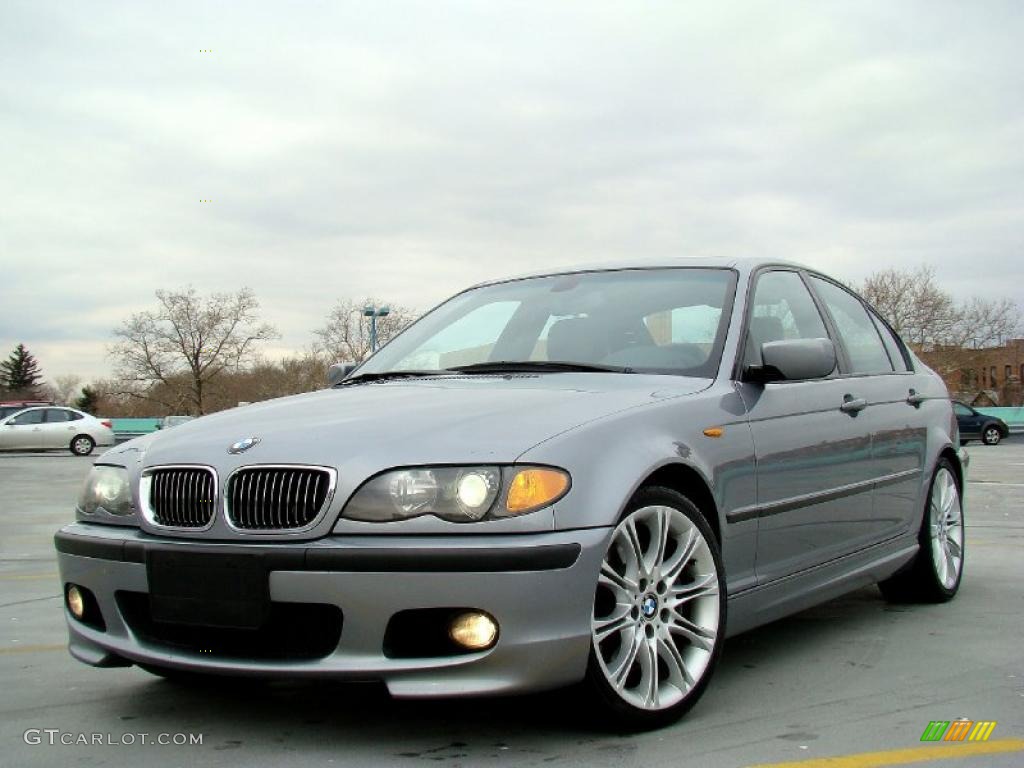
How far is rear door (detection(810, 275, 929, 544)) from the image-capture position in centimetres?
476

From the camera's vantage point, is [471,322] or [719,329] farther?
[471,322]

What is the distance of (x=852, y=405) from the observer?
4582 mm

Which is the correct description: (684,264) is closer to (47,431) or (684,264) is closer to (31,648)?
(31,648)

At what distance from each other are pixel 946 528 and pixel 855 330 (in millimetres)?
1178

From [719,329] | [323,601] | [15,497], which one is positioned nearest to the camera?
[323,601]

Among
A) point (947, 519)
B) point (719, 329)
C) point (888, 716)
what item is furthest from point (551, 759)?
point (947, 519)

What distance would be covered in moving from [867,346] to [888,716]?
7.32 feet

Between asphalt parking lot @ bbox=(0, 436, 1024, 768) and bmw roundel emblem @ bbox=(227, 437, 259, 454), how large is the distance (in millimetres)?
817

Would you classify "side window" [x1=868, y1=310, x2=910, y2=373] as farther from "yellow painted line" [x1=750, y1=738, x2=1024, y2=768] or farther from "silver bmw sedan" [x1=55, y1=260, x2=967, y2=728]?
"yellow painted line" [x1=750, y1=738, x2=1024, y2=768]

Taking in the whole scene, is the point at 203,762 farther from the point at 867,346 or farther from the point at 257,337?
the point at 257,337

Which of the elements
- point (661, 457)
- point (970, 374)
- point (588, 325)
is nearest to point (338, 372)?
point (588, 325)

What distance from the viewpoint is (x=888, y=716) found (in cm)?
342

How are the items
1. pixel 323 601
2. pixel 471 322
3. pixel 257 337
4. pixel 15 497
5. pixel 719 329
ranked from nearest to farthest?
pixel 323 601 → pixel 719 329 → pixel 471 322 → pixel 15 497 → pixel 257 337

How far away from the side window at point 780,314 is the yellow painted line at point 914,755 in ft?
4.95
